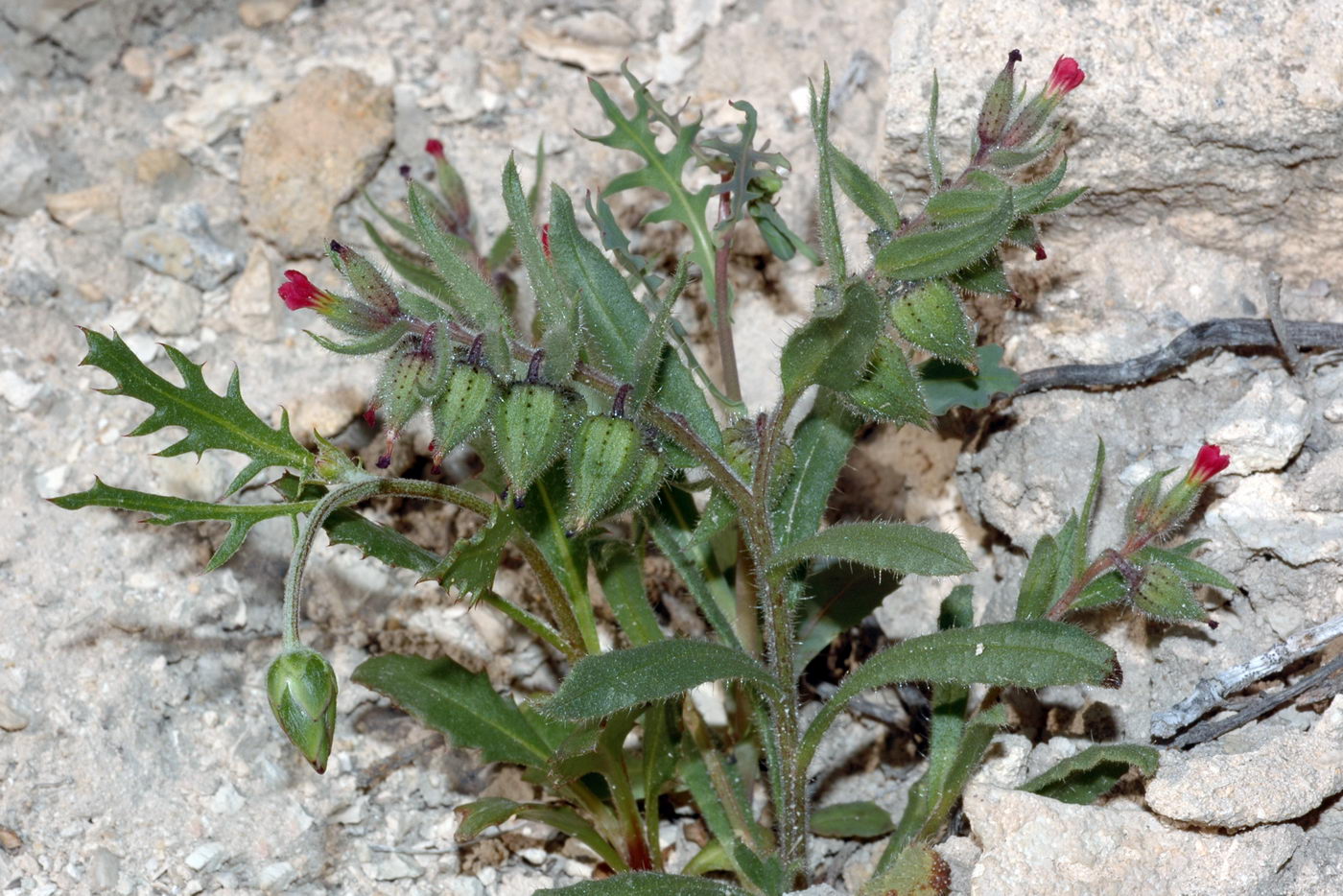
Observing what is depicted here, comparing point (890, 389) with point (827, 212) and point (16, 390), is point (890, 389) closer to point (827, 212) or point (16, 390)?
point (827, 212)

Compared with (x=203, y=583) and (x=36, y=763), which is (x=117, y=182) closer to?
(x=203, y=583)

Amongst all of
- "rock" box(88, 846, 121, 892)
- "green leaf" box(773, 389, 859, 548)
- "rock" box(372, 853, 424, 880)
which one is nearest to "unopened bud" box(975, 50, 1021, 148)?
"green leaf" box(773, 389, 859, 548)

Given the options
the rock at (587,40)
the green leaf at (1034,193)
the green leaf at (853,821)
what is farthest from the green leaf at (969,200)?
the rock at (587,40)

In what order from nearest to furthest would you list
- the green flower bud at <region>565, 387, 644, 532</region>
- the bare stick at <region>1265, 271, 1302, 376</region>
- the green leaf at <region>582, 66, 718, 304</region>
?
the green flower bud at <region>565, 387, 644, 532</region> → the bare stick at <region>1265, 271, 1302, 376</region> → the green leaf at <region>582, 66, 718, 304</region>

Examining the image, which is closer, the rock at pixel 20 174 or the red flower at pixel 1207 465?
the red flower at pixel 1207 465

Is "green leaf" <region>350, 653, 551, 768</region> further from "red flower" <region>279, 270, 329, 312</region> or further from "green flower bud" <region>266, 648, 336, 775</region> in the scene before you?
"red flower" <region>279, 270, 329, 312</region>

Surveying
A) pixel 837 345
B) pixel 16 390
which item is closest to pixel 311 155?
pixel 16 390

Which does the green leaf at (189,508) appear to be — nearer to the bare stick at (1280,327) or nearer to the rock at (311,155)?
the rock at (311,155)
